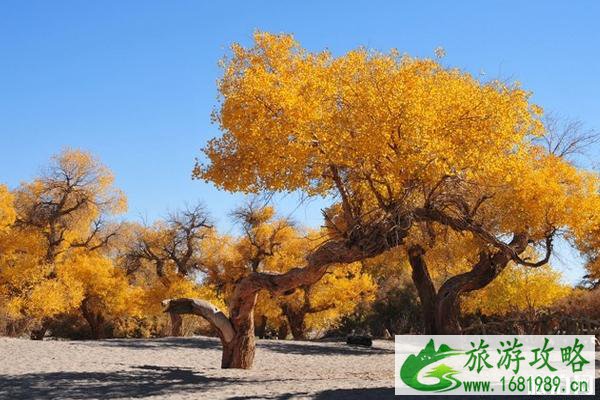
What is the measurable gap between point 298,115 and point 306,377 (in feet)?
21.8

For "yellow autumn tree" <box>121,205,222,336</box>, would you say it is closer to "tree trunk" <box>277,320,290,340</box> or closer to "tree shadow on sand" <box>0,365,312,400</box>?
"tree trunk" <box>277,320,290,340</box>

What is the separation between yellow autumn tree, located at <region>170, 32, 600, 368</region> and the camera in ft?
40.1

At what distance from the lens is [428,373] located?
12102 millimetres

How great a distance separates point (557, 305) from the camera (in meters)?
32.5

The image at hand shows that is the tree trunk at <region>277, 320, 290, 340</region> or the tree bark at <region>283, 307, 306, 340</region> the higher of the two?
the tree bark at <region>283, 307, 306, 340</region>

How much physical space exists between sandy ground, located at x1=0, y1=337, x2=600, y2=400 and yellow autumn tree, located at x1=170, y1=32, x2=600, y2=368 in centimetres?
216

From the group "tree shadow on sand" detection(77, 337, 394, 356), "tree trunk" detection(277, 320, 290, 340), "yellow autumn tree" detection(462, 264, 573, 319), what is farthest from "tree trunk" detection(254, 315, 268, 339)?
"yellow autumn tree" detection(462, 264, 573, 319)

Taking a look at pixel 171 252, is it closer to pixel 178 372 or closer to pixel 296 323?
pixel 296 323

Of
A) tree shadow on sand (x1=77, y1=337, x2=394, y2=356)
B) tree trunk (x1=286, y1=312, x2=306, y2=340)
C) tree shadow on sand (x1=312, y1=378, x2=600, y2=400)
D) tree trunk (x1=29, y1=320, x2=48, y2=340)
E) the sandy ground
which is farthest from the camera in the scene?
tree trunk (x1=286, y1=312, x2=306, y2=340)

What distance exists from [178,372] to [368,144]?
7.94 m

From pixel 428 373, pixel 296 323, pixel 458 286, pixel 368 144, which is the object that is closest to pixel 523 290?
pixel 296 323

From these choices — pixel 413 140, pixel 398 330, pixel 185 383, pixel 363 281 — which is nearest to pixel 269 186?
pixel 413 140

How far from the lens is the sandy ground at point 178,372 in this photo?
11.7 meters

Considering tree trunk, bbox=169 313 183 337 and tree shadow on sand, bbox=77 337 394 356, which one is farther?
tree trunk, bbox=169 313 183 337
